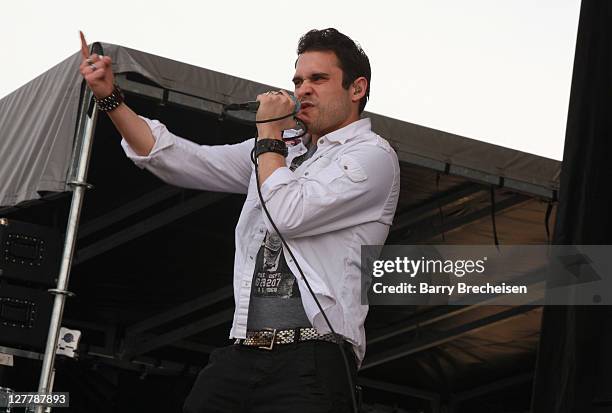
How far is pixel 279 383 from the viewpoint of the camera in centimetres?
259

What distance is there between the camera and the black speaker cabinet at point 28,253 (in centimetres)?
473

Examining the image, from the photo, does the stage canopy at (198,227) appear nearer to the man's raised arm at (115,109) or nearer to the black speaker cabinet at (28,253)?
the black speaker cabinet at (28,253)

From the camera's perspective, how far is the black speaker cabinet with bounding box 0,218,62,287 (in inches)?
186

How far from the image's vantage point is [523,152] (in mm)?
5758

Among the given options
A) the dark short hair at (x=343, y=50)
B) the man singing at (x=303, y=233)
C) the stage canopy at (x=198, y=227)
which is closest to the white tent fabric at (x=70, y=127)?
the stage canopy at (x=198, y=227)

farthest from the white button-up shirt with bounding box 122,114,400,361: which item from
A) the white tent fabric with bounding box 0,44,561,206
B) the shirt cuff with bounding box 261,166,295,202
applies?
the white tent fabric with bounding box 0,44,561,206

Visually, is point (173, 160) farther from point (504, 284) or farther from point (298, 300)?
point (504, 284)

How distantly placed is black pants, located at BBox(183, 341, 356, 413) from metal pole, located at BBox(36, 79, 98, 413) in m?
1.70

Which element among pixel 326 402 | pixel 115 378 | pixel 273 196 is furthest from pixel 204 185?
pixel 115 378

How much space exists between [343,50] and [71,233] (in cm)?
175

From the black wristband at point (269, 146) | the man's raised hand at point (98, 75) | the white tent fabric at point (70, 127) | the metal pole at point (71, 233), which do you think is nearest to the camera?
the black wristband at point (269, 146)

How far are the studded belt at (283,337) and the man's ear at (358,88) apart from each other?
2.46 ft

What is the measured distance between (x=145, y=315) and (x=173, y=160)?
5224 mm

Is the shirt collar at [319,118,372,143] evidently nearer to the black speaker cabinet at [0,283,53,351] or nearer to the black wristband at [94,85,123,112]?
the black wristband at [94,85,123,112]
